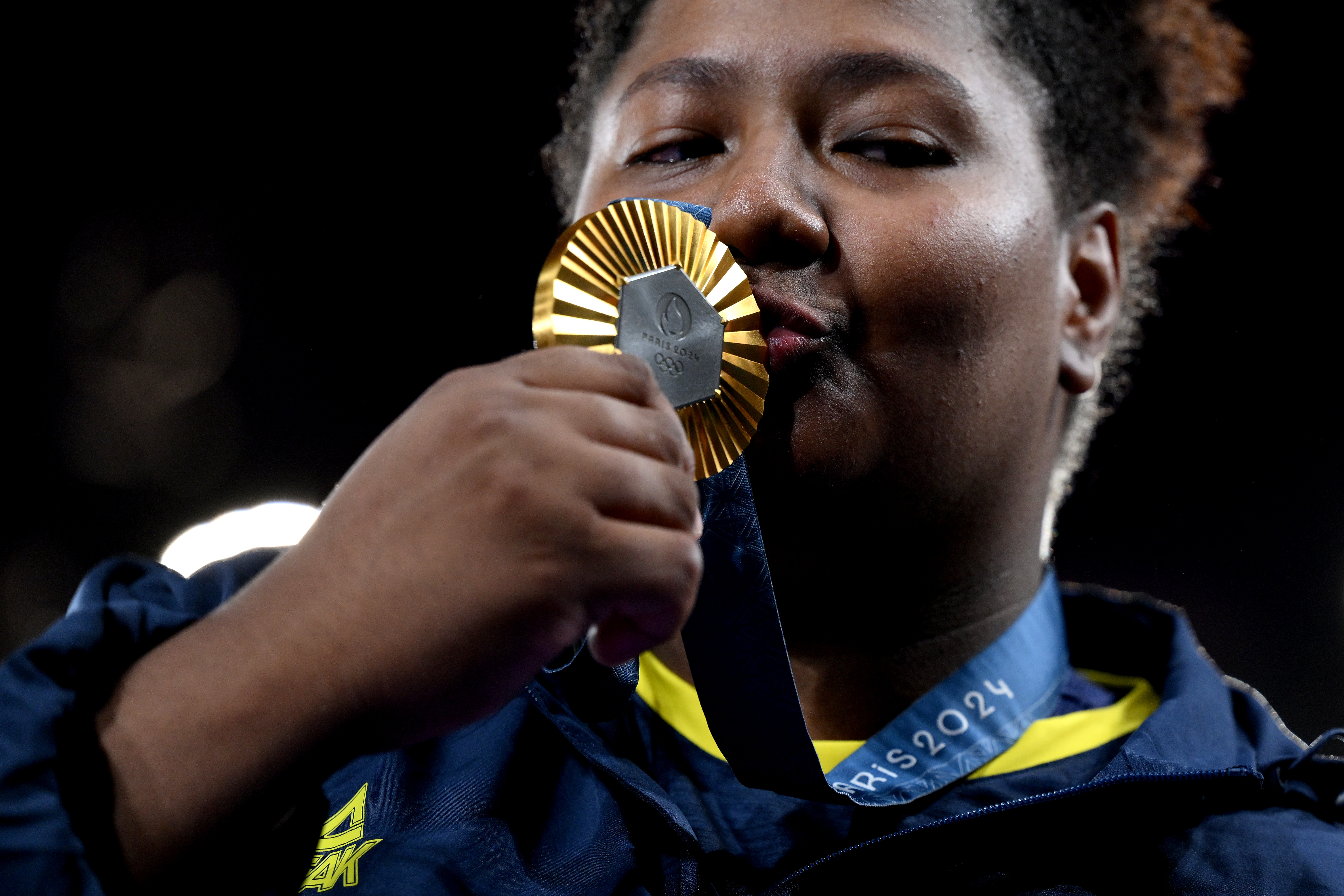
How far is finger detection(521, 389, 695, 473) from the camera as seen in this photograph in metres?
0.62

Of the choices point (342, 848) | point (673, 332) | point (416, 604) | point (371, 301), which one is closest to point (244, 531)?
point (371, 301)

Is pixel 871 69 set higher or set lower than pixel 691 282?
higher

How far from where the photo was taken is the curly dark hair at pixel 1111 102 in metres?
1.37

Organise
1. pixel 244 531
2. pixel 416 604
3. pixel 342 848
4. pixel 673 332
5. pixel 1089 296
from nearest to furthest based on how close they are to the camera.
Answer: pixel 416 604
pixel 673 332
pixel 342 848
pixel 1089 296
pixel 244 531

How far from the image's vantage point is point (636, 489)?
62 centimetres

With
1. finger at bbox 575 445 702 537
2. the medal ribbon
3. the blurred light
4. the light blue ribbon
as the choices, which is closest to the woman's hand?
finger at bbox 575 445 702 537

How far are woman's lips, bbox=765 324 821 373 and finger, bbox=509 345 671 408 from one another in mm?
305

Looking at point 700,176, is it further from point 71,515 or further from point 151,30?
point 71,515

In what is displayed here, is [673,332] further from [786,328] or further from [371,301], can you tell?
[371,301]

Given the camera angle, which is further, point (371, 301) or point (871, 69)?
point (371, 301)

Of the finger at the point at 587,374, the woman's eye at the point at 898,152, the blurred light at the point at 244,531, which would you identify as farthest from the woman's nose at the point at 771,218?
the blurred light at the point at 244,531

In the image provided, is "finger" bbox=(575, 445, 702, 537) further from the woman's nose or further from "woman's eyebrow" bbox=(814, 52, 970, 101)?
"woman's eyebrow" bbox=(814, 52, 970, 101)

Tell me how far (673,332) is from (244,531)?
1.78 meters

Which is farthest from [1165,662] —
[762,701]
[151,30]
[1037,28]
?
[151,30]
